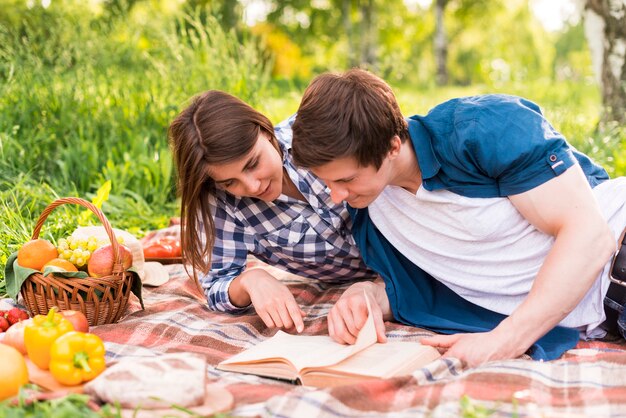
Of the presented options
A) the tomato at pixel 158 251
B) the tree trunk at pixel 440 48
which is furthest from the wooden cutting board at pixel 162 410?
the tree trunk at pixel 440 48

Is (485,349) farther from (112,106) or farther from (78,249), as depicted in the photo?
(112,106)

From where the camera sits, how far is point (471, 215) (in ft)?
9.70

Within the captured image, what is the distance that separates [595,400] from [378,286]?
1.25 meters

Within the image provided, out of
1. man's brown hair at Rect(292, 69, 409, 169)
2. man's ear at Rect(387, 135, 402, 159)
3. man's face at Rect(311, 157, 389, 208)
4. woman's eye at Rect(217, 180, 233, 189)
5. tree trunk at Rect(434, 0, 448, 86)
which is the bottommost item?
tree trunk at Rect(434, 0, 448, 86)

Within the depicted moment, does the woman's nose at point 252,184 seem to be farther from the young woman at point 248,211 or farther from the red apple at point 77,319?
the red apple at point 77,319

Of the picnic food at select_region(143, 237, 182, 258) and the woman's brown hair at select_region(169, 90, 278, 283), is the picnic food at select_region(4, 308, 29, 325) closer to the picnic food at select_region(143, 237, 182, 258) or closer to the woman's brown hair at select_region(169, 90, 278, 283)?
the woman's brown hair at select_region(169, 90, 278, 283)

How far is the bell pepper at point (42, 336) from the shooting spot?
2.63 metres

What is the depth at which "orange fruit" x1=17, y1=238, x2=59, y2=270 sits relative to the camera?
3473mm

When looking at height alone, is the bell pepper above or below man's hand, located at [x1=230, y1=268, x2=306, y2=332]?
above

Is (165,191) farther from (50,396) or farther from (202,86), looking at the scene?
(50,396)

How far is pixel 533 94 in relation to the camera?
8.85 meters

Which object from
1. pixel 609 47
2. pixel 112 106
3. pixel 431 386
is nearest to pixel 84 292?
pixel 431 386

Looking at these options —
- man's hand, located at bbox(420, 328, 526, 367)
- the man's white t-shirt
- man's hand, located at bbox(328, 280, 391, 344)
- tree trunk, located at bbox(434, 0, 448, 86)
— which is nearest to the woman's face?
the man's white t-shirt

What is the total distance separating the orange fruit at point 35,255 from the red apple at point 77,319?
1.43ft
